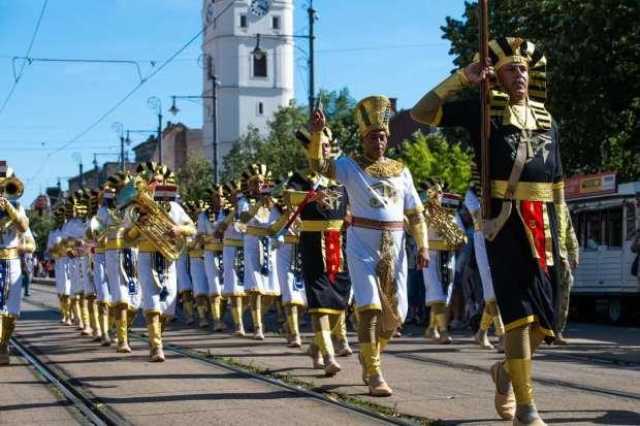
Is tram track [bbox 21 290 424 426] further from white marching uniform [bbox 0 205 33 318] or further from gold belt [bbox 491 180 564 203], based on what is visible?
gold belt [bbox 491 180 564 203]

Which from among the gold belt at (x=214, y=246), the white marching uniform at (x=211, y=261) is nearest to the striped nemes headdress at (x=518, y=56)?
the white marching uniform at (x=211, y=261)

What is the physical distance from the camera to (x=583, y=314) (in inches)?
991

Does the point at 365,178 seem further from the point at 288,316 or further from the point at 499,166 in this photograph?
the point at 288,316

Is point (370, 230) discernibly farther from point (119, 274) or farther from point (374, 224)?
point (119, 274)

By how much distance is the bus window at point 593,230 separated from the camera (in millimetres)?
24422

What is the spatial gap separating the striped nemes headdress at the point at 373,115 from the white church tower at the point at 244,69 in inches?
4359

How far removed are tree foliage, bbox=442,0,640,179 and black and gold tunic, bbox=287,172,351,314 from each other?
57.8 ft

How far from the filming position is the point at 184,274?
23.5m

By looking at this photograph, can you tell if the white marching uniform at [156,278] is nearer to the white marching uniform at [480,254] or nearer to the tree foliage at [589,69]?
the white marching uniform at [480,254]

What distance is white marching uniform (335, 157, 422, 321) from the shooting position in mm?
10102

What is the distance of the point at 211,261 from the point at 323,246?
9.05 meters

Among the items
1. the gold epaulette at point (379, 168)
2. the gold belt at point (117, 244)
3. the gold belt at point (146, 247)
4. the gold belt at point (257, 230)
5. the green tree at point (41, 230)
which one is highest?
the green tree at point (41, 230)

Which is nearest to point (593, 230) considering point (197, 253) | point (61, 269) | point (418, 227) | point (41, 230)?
point (197, 253)

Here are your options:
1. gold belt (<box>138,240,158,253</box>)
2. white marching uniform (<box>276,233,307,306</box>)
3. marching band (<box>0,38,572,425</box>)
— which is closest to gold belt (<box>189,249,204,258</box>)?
marching band (<box>0,38,572,425</box>)
